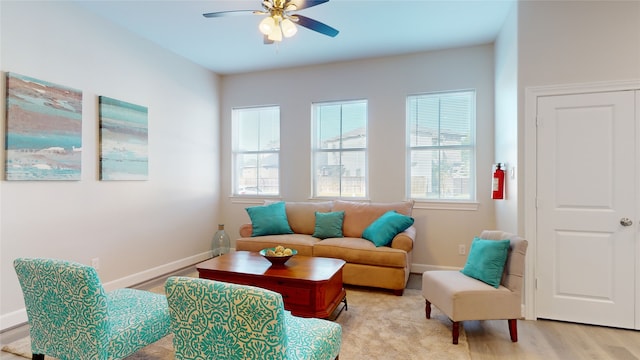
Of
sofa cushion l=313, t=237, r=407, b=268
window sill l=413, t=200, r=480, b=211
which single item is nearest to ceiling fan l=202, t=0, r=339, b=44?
sofa cushion l=313, t=237, r=407, b=268

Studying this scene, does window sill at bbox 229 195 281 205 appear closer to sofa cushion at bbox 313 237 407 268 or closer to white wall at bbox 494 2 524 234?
sofa cushion at bbox 313 237 407 268

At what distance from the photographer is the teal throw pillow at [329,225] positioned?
4.04 meters

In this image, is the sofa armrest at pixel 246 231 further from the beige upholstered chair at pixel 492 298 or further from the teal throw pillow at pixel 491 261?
the teal throw pillow at pixel 491 261

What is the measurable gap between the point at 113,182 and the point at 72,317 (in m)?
2.19

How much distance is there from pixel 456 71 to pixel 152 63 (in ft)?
12.7

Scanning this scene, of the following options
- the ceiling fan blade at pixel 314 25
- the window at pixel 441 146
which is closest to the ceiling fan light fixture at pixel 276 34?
the ceiling fan blade at pixel 314 25

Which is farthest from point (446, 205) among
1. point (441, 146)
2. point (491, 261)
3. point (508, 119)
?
point (491, 261)

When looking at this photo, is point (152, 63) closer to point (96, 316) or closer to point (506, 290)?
point (96, 316)

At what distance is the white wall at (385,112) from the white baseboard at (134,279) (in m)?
0.83

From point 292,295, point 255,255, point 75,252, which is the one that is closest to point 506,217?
point 292,295

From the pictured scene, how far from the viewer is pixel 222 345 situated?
51.4 inches

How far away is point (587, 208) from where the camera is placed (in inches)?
107

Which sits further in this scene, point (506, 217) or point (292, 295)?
point (506, 217)

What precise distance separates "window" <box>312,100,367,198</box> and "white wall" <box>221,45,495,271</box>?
128mm
